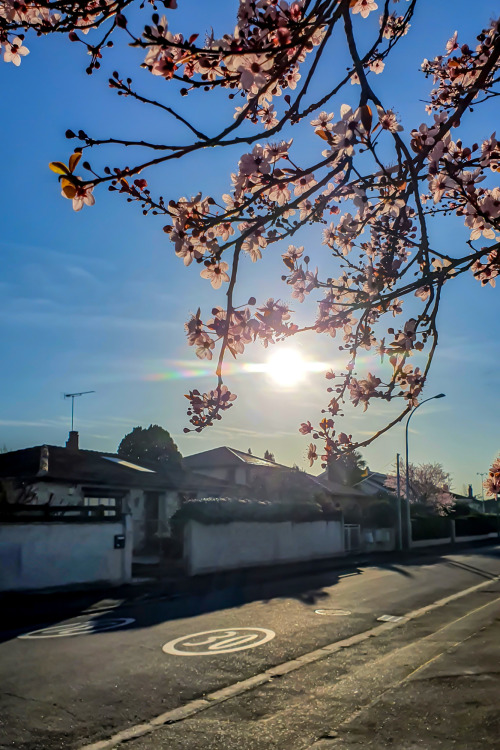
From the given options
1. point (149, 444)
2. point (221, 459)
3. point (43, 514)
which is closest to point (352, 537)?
point (221, 459)

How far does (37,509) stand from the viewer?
19.0m

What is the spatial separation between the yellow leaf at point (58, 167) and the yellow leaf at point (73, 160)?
0.10 ft

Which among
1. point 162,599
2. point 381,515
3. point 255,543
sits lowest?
point 162,599

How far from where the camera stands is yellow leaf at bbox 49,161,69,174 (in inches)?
132

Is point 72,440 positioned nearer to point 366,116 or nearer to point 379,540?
point 379,540

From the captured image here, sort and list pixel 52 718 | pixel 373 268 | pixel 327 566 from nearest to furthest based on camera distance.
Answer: pixel 373 268, pixel 52 718, pixel 327 566

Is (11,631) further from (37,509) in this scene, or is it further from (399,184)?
(399,184)

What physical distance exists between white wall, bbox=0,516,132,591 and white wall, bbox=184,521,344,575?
12.4 feet

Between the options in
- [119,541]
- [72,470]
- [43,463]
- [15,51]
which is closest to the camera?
[15,51]

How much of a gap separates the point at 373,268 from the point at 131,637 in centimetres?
853

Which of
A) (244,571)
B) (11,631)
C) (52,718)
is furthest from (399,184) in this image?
(244,571)

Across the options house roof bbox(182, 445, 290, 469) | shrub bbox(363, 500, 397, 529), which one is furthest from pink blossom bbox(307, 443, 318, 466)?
shrub bbox(363, 500, 397, 529)

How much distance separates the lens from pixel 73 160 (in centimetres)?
335

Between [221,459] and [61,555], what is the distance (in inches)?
1068
